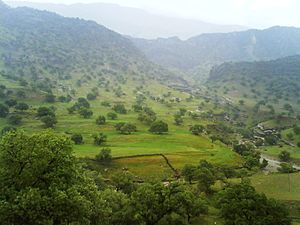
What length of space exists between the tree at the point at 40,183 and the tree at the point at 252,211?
88.0 ft

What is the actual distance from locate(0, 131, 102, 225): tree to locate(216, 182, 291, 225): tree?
26.8 m

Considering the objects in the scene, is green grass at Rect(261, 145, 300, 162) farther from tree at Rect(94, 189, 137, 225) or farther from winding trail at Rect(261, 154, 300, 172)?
tree at Rect(94, 189, 137, 225)

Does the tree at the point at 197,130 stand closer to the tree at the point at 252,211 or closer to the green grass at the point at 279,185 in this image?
the green grass at the point at 279,185

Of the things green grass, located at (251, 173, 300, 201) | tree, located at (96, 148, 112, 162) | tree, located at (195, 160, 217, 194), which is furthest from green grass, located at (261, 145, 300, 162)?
tree, located at (96, 148, 112, 162)

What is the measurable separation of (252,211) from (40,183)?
3514 cm

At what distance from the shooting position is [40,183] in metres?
41.8

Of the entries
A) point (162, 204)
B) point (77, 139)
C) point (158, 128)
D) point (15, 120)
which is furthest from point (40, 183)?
point (15, 120)

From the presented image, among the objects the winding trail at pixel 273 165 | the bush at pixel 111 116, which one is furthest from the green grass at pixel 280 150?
the bush at pixel 111 116

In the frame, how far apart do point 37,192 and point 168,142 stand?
10759cm

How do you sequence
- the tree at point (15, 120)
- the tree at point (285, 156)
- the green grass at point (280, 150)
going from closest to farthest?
the tree at point (285, 156), the green grass at point (280, 150), the tree at point (15, 120)

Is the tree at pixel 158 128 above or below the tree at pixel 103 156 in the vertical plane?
below

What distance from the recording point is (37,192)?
3888 cm

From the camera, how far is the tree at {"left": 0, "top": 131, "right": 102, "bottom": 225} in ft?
126

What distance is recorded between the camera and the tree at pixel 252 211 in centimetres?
5947
